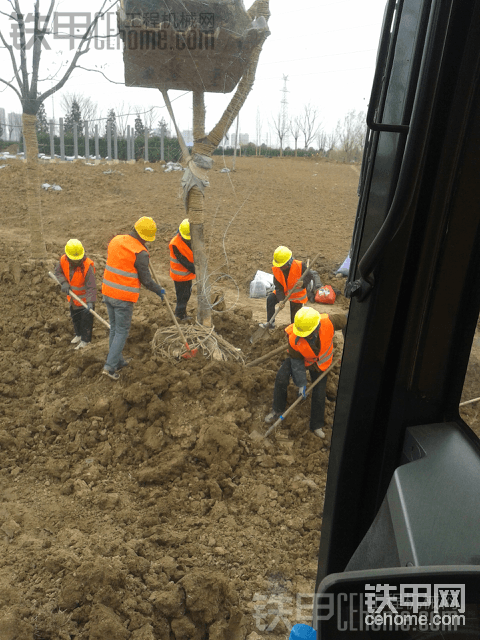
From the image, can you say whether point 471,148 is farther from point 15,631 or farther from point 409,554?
point 15,631

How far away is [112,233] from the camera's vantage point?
48.0 ft

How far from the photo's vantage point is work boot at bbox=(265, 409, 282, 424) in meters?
5.41

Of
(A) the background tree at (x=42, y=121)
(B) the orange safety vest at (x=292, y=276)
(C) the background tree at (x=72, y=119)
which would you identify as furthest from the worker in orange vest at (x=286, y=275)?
(A) the background tree at (x=42, y=121)

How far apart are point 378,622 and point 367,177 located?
1.20 metres

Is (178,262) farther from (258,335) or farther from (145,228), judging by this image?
(145,228)

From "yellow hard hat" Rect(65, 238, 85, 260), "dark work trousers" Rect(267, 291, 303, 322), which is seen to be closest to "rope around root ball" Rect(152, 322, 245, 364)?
"yellow hard hat" Rect(65, 238, 85, 260)

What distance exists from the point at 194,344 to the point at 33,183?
5.37 m

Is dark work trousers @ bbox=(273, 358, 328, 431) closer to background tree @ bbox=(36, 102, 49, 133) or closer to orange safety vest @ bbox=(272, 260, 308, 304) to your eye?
orange safety vest @ bbox=(272, 260, 308, 304)

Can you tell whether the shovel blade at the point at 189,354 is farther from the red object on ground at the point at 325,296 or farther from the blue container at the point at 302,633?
the red object on ground at the point at 325,296

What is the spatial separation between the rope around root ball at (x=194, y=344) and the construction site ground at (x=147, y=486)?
0.15 metres

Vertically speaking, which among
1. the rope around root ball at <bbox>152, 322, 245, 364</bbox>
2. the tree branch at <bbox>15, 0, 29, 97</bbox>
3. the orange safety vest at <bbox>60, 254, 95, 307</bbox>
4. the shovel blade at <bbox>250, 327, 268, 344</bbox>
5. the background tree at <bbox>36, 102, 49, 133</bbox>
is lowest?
the shovel blade at <bbox>250, 327, 268, 344</bbox>

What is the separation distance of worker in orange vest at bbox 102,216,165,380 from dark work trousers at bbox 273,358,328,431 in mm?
1835

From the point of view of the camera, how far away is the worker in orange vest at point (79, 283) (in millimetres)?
6637

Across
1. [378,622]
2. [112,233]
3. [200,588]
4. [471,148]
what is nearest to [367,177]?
[471,148]
